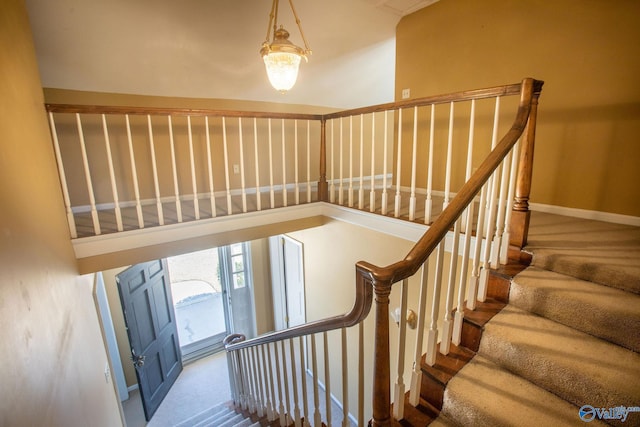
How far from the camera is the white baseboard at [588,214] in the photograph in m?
2.27

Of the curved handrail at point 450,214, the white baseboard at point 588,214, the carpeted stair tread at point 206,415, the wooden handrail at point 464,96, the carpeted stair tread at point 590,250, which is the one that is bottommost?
the carpeted stair tread at point 206,415

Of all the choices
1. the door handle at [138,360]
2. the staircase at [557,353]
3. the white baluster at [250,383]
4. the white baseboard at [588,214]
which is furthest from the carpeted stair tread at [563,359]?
the door handle at [138,360]

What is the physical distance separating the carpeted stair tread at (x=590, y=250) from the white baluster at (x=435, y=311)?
2.77 ft

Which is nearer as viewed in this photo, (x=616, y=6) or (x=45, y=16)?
(x=616, y=6)

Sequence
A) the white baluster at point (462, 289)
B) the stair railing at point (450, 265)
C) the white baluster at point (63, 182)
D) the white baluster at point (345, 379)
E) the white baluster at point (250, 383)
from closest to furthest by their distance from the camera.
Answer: the stair railing at point (450, 265) → the white baluster at point (345, 379) → the white baluster at point (462, 289) → the white baluster at point (63, 182) → the white baluster at point (250, 383)

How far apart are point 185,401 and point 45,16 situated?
509 centimetres

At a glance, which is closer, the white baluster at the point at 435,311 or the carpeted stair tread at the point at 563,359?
the carpeted stair tread at the point at 563,359

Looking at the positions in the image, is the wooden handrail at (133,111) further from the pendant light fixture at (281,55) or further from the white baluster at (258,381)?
the white baluster at (258,381)

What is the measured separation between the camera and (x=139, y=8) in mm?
2490

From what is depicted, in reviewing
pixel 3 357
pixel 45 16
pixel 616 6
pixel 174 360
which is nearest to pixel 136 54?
pixel 45 16

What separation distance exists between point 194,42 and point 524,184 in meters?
3.24

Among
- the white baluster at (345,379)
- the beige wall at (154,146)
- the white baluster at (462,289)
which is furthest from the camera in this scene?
the beige wall at (154,146)

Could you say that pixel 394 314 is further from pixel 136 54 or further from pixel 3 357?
pixel 136 54

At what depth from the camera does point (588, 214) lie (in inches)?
97.6
